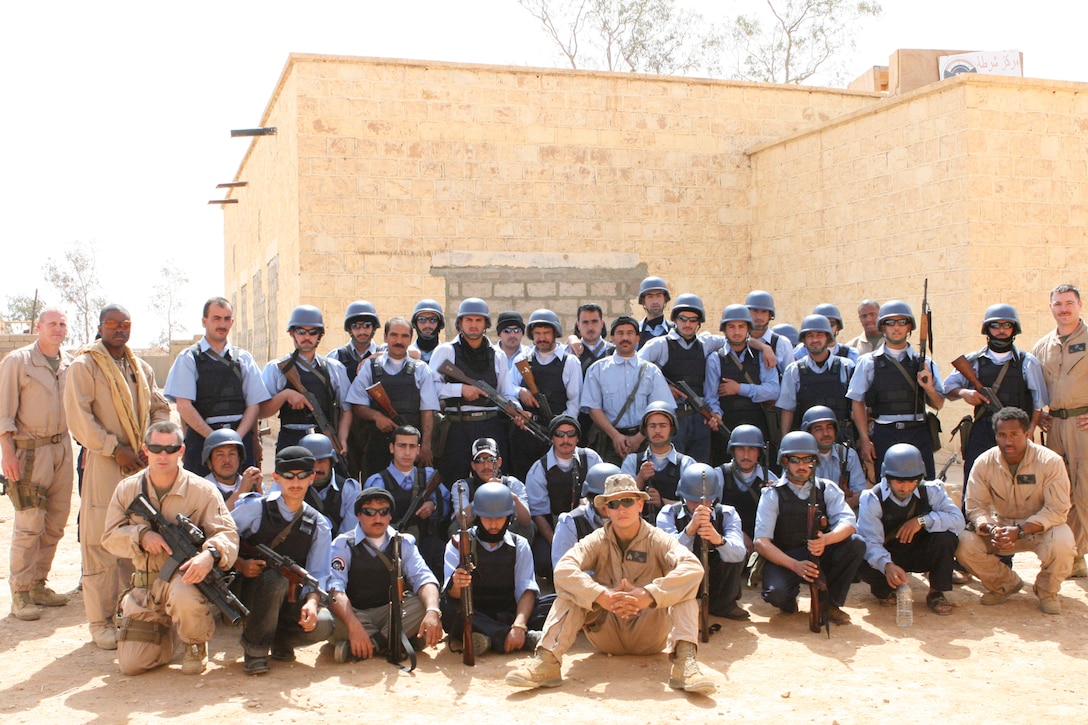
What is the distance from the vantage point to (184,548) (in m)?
4.86

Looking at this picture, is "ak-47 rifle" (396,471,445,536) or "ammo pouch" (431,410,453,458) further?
"ammo pouch" (431,410,453,458)

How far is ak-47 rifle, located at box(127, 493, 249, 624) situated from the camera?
4.79 meters

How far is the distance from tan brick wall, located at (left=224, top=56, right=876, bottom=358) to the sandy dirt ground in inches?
263

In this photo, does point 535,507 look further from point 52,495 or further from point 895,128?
point 895,128

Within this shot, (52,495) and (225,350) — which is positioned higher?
(225,350)

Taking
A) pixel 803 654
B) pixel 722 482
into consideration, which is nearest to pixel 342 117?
pixel 722 482

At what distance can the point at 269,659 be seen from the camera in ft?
16.8

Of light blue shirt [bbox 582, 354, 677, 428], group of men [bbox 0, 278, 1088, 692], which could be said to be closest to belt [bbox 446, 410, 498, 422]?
group of men [bbox 0, 278, 1088, 692]

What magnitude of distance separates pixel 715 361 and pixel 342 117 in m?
6.22

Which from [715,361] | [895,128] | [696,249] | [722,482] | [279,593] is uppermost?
[895,128]

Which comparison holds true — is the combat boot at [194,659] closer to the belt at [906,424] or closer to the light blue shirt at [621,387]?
the light blue shirt at [621,387]

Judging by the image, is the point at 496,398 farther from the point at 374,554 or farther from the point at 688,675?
the point at 688,675

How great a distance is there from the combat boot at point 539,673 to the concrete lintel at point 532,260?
7751 millimetres

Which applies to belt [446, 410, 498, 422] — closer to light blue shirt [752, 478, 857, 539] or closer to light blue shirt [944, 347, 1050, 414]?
light blue shirt [752, 478, 857, 539]
